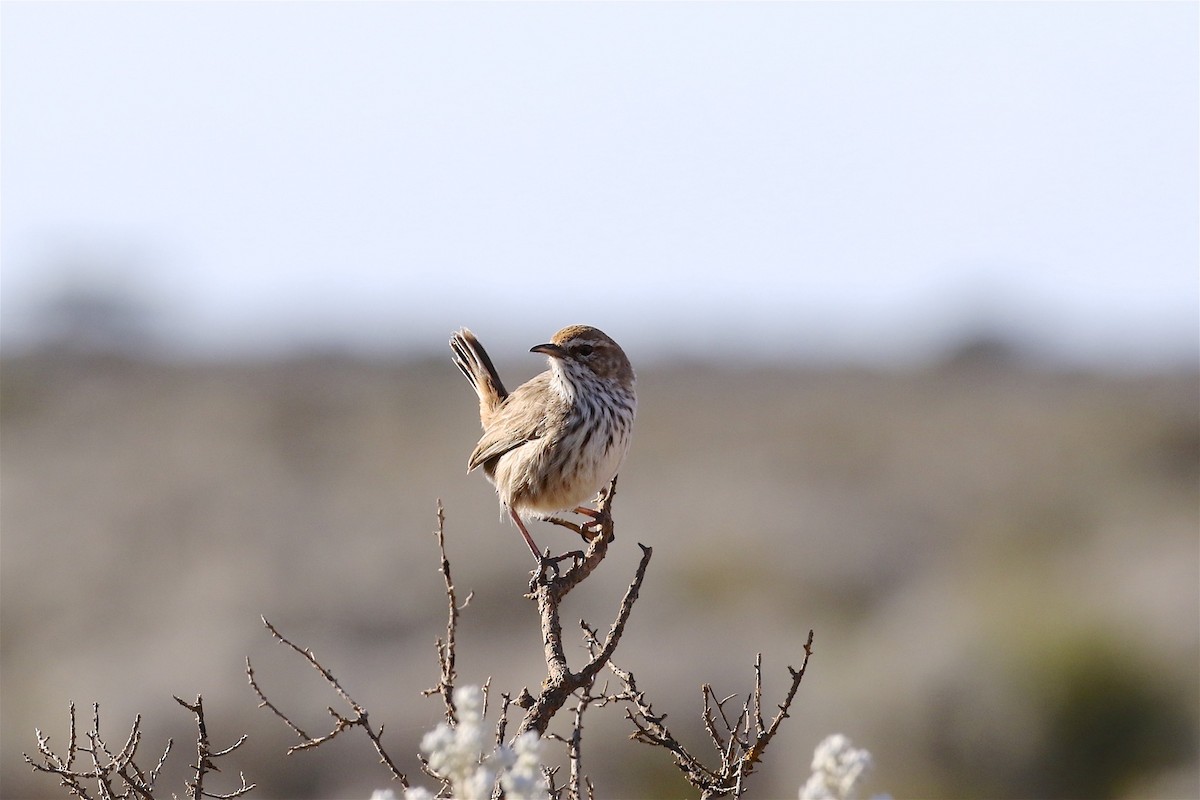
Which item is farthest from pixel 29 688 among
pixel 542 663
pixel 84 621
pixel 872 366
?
pixel 872 366

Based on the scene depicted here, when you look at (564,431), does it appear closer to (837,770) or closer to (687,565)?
(837,770)

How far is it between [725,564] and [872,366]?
24009 millimetres

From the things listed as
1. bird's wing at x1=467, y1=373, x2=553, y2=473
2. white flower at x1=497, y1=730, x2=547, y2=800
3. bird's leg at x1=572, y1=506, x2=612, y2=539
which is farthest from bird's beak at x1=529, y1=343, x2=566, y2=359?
white flower at x1=497, y1=730, x2=547, y2=800

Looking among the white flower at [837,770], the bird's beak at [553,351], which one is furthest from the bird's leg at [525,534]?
the white flower at [837,770]

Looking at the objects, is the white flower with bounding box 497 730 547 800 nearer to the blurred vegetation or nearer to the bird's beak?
the bird's beak

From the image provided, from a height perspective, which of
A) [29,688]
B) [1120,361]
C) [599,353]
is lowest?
[29,688]

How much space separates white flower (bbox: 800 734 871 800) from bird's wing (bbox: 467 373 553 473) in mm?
3959

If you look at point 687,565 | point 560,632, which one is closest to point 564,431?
point 560,632

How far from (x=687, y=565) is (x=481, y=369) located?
15.2 metres

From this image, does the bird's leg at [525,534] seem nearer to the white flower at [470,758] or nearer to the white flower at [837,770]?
the white flower at [470,758]

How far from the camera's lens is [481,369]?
7934 millimetres

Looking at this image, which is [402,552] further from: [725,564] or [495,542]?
[725,564]

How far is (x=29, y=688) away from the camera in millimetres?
21188

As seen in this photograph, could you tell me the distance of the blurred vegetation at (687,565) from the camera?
53.4 ft
